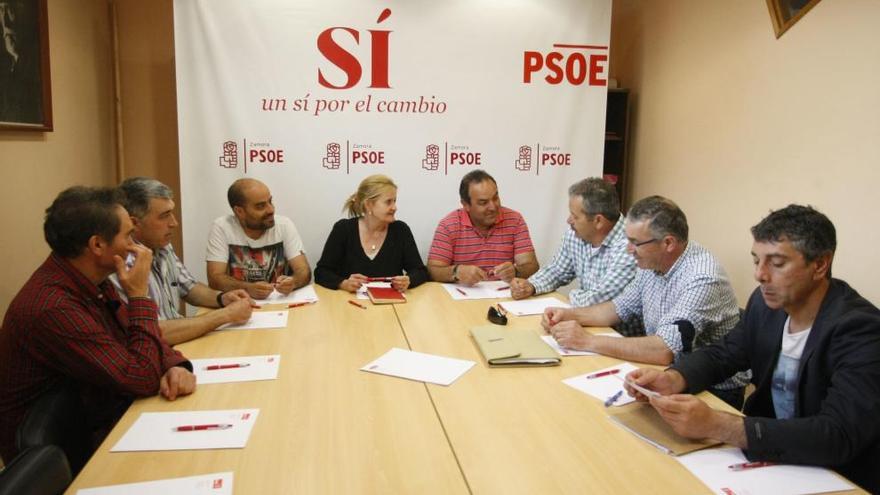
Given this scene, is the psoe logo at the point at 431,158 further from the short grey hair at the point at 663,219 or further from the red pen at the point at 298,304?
the short grey hair at the point at 663,219

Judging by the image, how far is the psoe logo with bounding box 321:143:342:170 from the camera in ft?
13.1

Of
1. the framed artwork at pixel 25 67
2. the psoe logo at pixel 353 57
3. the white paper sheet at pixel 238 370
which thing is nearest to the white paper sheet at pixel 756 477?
the white paper sheet at pixel 238 370

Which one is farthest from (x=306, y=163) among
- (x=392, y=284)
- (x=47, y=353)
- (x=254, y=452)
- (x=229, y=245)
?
(x=254, y=452)

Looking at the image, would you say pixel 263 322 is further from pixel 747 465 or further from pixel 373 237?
pixel 747 465

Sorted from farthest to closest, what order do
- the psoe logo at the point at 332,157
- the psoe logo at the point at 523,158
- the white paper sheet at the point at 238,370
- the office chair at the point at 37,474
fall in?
the psoe logo at the point at 523,158
the psoe logo at the point at 332,157
the white paper sheet at the point at 238,370
the office chair at the point at 37,474

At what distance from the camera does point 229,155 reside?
3887mm

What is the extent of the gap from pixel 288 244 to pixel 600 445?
227 cm

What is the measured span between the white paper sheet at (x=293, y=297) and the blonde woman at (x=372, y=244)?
0.77ft

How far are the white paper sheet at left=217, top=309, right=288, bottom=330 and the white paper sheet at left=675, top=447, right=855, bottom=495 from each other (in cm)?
167

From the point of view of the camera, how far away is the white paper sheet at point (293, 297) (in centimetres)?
291

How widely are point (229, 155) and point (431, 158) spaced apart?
1.31 meters

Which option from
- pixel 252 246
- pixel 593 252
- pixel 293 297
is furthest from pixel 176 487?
pixel 593 252

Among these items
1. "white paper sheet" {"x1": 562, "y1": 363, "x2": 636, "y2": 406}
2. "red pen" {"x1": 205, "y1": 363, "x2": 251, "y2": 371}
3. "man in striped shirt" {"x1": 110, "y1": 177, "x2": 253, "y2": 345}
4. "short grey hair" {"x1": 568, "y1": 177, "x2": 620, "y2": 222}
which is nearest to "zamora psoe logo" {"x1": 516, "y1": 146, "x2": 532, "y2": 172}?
"short grey hair" {"x1": 568, "y1": 177, "x2": 620, "y2": 222}

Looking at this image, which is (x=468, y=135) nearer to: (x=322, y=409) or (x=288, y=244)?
(x=288, y=244)
